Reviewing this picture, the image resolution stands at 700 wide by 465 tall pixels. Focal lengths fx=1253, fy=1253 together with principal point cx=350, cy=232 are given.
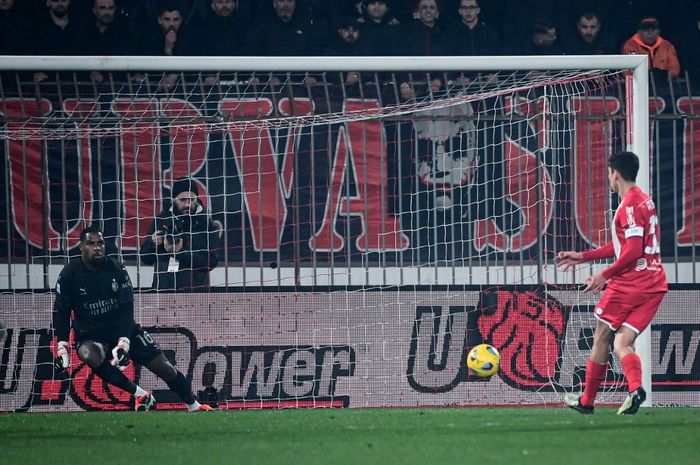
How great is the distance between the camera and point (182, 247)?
10.9m

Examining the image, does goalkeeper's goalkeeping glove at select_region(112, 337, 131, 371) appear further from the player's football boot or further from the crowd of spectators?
the crowd of spectators

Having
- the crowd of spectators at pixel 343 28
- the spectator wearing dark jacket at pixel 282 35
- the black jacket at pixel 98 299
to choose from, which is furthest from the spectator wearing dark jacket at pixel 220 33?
the black jacket at pixel 98 299

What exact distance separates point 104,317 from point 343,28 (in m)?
3.94

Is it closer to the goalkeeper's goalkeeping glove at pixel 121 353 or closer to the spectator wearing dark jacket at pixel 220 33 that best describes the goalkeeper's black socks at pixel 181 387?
the goalkeeper's goalkeeping glove at pixel 121 353

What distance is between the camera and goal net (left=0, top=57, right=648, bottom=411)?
1084 cm

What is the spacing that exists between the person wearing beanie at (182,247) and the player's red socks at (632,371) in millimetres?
4074

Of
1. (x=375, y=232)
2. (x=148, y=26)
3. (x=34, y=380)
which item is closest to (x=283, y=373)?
(x=375, y=232)

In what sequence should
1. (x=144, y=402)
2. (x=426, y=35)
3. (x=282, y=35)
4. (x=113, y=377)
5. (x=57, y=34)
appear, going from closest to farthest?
(x=113, y=377) → (x=144, y=402) → (x=57, y=34) → (x=282, y=35) → (x=426, y=35)

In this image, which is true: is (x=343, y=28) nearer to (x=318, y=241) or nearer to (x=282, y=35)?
(x=282, y=35)

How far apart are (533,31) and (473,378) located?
3807mm

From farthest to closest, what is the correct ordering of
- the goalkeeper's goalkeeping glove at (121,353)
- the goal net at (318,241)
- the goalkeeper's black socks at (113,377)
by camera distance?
the goal net at (318,241), the goalkeeper's black socks at (113,377), the goalkeeper's goalkeeping glove at (121,353)

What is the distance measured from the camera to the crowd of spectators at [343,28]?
12.2 metres

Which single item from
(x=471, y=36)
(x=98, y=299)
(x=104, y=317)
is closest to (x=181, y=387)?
(x=104, y=317)

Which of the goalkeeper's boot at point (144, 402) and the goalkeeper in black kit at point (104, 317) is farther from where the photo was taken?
the goalkeeper's boot at point (144, 402)
